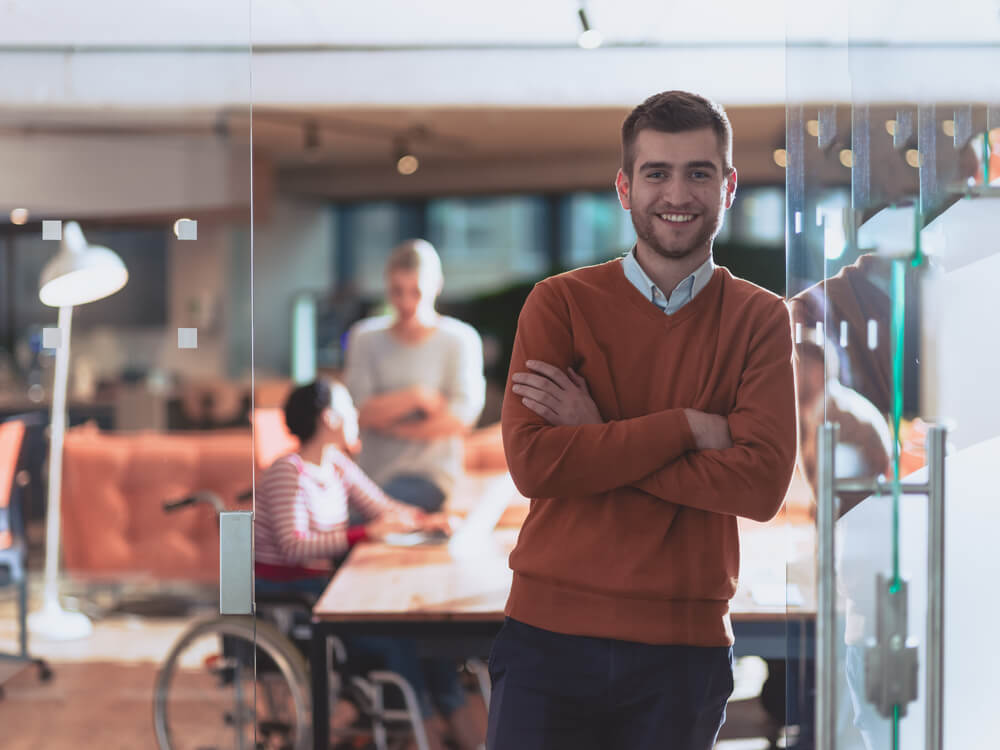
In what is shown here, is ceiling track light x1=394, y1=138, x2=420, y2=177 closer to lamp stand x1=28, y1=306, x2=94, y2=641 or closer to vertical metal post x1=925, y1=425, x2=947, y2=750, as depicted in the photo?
lamp stand x1=28, y1=306, x2=94, y2=641

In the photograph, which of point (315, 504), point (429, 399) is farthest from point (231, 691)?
point (429, 399)

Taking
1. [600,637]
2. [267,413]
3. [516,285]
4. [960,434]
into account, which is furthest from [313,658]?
[516,285]

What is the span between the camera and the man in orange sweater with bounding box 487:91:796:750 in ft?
4.98

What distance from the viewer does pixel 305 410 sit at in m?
3.08

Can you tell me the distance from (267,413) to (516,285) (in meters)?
5.12

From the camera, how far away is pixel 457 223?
9969mm

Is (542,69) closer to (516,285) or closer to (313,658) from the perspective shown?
(313,658)

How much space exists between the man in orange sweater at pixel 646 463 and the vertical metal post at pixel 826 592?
17 cm

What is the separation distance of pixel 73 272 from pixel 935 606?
1760 millimetres

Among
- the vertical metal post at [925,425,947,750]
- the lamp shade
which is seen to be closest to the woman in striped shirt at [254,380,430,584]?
the lamp shade

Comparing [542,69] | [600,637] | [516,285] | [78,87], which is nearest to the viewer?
[600,637]

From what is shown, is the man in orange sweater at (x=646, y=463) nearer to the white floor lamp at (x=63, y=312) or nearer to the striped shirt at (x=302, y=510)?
the white floor lamp at (x=63, y=312)

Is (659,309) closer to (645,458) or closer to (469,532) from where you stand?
(645,458)

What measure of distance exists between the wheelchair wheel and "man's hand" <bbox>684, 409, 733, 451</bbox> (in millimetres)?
769
